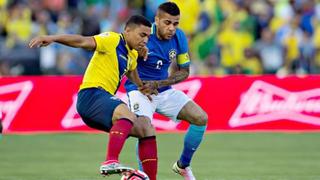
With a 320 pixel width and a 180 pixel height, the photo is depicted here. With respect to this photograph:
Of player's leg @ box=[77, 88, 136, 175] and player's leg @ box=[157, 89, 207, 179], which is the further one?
player's leg @ box=[157, 89, 207, 179]

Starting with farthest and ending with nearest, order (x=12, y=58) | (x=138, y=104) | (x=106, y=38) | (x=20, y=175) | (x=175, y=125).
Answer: (x=12, y=58) < (x=175, y=125) < (x=20, y=175) < (x=138, y=104) < (x=106, y=38)

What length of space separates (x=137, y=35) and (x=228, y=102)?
27.4 ft

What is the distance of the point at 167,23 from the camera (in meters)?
11.3

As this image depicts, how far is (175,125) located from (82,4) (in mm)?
7890

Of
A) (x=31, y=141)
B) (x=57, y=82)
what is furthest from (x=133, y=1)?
(x=31, y=141)

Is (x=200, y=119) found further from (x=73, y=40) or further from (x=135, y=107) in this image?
(x=73, y=40)

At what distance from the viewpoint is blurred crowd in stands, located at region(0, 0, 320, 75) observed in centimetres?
2177

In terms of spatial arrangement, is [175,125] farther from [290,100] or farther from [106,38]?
[106,38]

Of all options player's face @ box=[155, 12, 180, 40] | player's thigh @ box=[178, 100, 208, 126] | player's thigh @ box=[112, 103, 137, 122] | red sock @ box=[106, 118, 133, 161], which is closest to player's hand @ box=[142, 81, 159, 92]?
player's thigh @ box=[178, 100, 208, 126]

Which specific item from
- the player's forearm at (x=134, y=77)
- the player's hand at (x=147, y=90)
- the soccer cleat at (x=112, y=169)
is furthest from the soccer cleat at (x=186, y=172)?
the soccer cleat at (x=112, y=169)

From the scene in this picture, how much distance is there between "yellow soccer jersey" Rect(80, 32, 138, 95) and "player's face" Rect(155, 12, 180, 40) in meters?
1.03

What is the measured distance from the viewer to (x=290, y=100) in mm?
18375

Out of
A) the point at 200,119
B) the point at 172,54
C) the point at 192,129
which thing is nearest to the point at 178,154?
the point at 192,129

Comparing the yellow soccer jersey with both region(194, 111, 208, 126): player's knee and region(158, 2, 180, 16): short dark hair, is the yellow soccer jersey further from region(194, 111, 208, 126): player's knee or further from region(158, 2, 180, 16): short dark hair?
region(194, 111, 208, 126): player's knee
